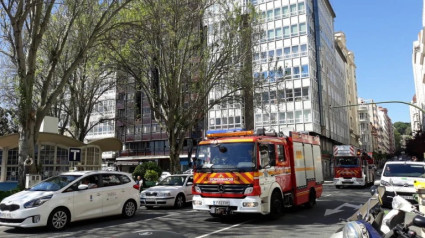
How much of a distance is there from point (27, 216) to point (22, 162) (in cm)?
640

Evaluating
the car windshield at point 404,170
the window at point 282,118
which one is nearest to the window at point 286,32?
the window at point 282,118

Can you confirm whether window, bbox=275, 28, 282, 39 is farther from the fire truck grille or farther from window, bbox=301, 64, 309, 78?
the fire truck grille

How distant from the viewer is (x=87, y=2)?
1691 cm

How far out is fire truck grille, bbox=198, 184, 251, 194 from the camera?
31.3ft

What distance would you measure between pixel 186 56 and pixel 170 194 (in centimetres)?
1135

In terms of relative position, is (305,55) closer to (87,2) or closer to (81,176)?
(87,2)

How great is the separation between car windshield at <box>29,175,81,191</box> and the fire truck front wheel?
6.08 m

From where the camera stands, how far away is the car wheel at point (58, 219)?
9.19m

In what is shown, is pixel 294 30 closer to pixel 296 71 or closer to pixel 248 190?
pixel 296 71

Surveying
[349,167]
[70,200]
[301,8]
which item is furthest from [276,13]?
[70,200]

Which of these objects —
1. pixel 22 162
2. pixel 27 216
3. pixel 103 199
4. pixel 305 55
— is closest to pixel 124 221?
pixel 103 199

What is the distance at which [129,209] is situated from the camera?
11.8 metres

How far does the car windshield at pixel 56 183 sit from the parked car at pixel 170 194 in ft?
14.1

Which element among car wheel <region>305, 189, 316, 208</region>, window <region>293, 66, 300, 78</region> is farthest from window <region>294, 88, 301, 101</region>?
car wheel <region>305, 189, 316, 208</region>
